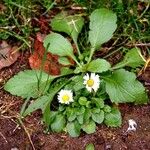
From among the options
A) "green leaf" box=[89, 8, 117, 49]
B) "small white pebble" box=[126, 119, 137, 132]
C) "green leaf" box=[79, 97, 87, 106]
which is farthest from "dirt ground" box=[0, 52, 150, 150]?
"green leaf" box=[89, 8, 117, 49]

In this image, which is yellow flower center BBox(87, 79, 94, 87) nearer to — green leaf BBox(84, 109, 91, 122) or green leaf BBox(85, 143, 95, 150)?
green leaf BBox(84, 109, 91, 122)

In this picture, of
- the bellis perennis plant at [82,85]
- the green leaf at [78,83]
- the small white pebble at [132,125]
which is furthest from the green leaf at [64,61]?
the small white pebble at [132,125]

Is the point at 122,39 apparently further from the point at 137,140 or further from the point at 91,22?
the point at 137,140

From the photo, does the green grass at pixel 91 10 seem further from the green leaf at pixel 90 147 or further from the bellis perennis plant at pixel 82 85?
the green leaf at pixel 90 147

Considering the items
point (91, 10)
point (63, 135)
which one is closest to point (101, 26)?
point (91, 10)

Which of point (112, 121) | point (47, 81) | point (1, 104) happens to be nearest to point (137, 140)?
point (112, 121)

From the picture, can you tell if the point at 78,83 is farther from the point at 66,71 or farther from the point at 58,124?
the point at 58,124

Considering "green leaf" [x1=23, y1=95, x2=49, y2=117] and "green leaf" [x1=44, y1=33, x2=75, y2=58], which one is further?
"green leaf" [x1=44, y1=33, x2=75, y2=58]
